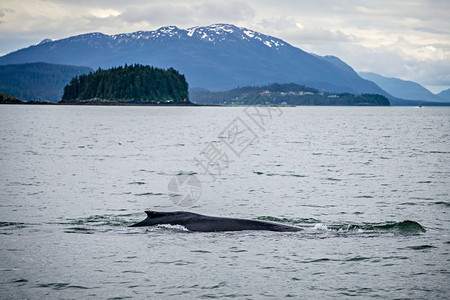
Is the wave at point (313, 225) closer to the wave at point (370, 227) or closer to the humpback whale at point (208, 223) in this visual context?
the wave at point (370, 227)

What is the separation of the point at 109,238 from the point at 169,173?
66.3 feet

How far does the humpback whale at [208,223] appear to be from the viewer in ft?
62.2

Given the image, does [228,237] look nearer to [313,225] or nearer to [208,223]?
[208,223]

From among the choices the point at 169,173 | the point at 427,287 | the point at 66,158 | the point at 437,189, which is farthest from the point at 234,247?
the point at 66,158

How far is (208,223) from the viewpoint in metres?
19.1

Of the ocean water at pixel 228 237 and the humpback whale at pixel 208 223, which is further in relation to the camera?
the humpback whale at pixel 208 223

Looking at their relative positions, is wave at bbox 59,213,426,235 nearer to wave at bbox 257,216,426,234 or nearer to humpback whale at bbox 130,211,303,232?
wave at bbox 257,216,426,234

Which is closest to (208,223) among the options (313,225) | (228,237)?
(228,237)

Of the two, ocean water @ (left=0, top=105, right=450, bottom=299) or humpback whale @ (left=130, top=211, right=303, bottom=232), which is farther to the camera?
humpback whale @ (left=130, top=211, right=303, bottom=232)

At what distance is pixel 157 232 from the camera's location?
18.9 m

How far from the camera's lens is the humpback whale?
1895 centimetres

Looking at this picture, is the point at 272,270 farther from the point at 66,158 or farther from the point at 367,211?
A: the point at 66,158

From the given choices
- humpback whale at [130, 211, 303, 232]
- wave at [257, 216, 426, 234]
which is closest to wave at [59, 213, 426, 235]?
wave at [257, 216, 426, 234]

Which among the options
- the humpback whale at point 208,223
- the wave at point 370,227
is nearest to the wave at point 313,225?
the wave at point 370,227
